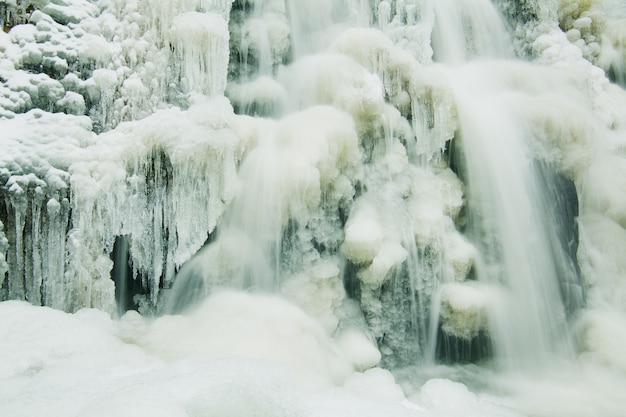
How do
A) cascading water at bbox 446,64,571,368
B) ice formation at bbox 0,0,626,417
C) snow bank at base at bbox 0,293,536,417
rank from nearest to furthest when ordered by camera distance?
snow bank at base at bbox 0,293,536,417 → ice formation at bbox 0,0,626,417 → cascading water at bbox 446,64,571,368

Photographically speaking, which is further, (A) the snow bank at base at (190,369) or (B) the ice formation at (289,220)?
(B) the ice formation at (289,220)

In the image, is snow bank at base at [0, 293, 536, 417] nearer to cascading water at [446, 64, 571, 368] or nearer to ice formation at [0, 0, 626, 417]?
ice formation at [0, 0, 626, 417]

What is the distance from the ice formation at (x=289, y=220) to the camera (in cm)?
336

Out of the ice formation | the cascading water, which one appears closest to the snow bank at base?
the ice formation

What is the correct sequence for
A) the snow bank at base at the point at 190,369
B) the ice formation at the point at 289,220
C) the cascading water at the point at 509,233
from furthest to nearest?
the cascading water at the point at 509,233, the ice formation at the point at 289,220, the snow bank at base at the point at 190,369

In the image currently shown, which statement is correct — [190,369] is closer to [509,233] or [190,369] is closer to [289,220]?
[289,220]

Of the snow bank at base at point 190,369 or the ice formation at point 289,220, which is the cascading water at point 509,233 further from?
the snow bank at base at point 190,369

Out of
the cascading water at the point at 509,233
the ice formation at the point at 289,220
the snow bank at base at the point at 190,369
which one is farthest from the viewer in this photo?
the cascading water at the point at 509,233

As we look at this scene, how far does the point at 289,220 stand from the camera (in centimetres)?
481

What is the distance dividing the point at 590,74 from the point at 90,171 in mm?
7343

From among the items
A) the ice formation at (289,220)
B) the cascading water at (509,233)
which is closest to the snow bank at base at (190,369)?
the ice formation at (289,220)

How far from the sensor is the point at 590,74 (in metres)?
7.32

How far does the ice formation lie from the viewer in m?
3.36

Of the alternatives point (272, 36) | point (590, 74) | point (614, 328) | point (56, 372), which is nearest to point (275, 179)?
point (56, 372)
